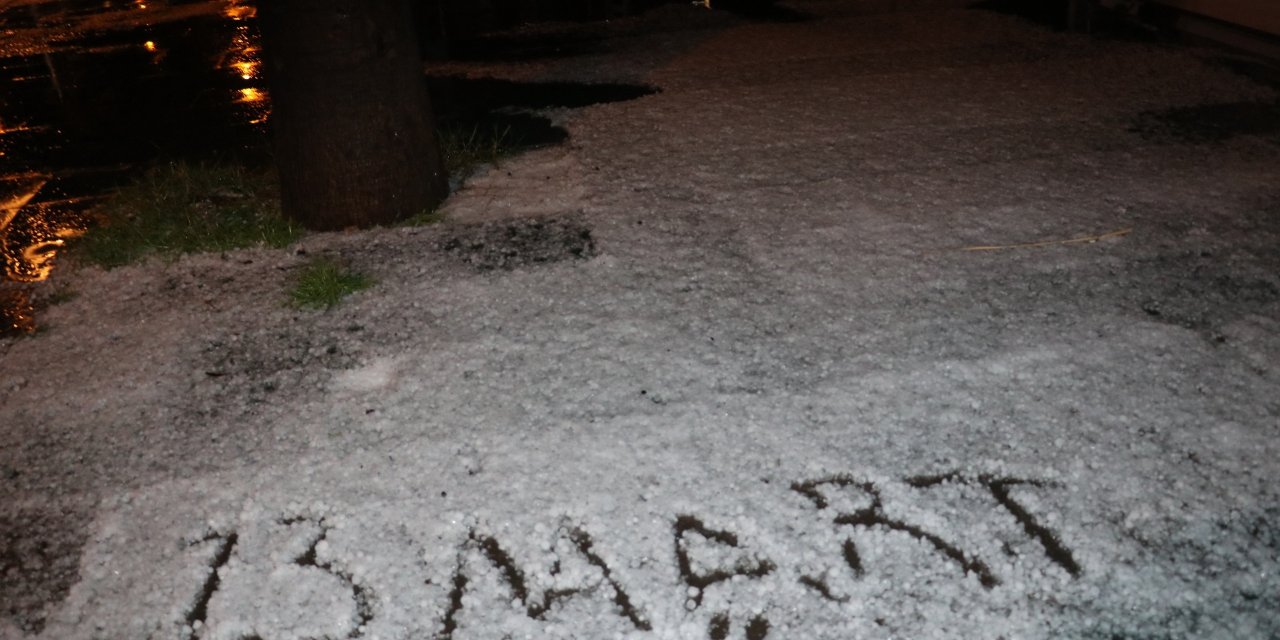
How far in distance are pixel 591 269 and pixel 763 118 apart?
1879 mm

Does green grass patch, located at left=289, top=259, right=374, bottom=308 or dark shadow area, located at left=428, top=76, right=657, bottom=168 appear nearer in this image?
green grass patch, located at left=289, top=259, right=374, bottom=308

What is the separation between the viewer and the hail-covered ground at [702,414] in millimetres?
1950

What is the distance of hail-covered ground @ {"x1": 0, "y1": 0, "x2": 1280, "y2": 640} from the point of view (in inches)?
76.8

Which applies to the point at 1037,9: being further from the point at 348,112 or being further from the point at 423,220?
the point at 348,112

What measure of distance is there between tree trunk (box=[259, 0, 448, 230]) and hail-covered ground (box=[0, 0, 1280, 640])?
0.57 feet

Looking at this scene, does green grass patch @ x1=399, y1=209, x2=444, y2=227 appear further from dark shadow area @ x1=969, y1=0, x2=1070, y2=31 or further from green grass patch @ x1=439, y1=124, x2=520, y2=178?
dark shadow area @ x1=969, y1=0, x2=1070, y2=31

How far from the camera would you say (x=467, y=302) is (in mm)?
3098

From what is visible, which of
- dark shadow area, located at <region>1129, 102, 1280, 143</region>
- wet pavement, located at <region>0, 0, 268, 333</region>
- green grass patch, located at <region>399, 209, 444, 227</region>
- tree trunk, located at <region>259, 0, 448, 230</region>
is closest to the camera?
tree trunk, located at <region>259, 0, 448, 230</region>

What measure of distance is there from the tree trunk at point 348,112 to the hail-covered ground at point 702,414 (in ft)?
0.57

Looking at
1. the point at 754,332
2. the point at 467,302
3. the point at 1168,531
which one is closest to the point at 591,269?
the point at 467,302

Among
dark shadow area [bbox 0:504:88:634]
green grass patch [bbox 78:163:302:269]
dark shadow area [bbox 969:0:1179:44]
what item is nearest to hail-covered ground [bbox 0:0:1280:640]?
dark shadow area [bbox 0:504:88:634]

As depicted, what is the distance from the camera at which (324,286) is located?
3164mm

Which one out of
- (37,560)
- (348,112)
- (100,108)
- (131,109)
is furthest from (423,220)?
(100,108)

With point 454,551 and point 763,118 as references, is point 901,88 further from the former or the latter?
point 454,551
